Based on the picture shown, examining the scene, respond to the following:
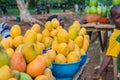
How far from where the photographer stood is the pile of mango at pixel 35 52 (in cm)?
180

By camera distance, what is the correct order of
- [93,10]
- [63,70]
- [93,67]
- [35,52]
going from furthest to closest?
[93,67] < [93,10] < [63,70] < [35,52]

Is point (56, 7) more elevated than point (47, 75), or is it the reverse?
point (47, 75)

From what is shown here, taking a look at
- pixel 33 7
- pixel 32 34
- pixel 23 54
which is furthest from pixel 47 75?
pixel 33 7

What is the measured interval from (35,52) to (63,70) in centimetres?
62

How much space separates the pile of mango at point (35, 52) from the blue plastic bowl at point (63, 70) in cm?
4

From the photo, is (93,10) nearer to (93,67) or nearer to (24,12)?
(93,67)

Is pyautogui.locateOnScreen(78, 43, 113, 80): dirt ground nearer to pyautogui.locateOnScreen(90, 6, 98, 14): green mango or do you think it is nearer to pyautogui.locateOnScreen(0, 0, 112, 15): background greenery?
pyautogui.locateOnScreen(90, 6, 98, 14): green mango

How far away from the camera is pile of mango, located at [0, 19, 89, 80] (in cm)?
180

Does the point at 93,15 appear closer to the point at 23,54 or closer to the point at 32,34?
the point at 32,34

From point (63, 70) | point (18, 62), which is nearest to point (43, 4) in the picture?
point (63, 70)

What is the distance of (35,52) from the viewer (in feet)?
6.75

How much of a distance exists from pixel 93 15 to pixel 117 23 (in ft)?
8.26

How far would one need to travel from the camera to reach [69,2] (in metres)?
41.4

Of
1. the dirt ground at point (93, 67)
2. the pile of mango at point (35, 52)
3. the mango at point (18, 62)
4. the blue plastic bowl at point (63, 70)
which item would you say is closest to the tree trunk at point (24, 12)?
the dirt ground at point (93, 67)
